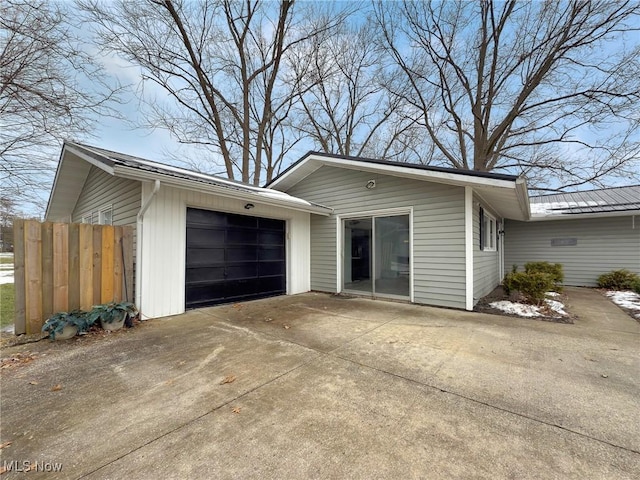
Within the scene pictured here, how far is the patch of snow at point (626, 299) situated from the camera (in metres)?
6.04

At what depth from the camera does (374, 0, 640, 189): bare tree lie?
9.45 metres

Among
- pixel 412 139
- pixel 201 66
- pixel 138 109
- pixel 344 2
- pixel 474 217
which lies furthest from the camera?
pixel 412 139

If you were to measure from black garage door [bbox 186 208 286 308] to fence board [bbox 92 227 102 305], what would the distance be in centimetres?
135

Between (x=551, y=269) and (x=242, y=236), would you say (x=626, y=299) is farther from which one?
(x=242, y=236)

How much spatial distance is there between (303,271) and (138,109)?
909cm

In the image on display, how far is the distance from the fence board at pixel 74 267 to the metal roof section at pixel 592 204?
39.3 ft

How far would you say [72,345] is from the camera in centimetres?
354

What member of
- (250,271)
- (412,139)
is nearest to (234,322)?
(250,271)

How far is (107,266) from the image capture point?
452cm

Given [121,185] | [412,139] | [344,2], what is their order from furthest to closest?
[412,139] → [344,2] → [121,185]

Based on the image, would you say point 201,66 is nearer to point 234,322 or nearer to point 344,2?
point 344,2

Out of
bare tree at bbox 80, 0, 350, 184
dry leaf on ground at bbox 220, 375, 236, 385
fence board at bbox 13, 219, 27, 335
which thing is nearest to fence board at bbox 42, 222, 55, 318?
fence board at bbox 13, 219, 27, 335

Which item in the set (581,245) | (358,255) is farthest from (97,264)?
(581,245)

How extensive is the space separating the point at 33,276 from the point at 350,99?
15412mm
